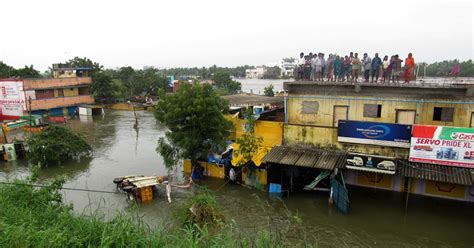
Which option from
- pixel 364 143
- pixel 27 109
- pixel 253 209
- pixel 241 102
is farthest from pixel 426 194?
pixel 27 109

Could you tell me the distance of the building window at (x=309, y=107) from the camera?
58.7 feet

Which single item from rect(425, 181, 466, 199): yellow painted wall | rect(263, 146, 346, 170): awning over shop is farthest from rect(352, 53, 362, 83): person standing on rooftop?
rect(425, 181, 466, 199): yellow painted wall

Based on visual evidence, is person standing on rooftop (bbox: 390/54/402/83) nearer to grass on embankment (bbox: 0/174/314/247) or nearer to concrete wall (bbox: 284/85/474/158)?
concrete wall (bbox: 284/85/474/158)

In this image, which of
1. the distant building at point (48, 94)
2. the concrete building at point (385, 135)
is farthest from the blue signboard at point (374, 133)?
the distant building at point (48, 94)

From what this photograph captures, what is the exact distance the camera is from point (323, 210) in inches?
627

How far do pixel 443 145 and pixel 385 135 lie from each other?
2385 millimetres

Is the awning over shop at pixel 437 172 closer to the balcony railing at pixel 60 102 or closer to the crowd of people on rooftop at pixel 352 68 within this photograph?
the crowd of people on rooftop at pixel 352 68

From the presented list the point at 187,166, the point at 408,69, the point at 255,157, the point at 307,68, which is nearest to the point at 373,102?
the point at 408,69

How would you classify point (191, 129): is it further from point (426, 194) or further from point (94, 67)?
point (94, 67)

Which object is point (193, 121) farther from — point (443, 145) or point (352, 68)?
point (443, 145)

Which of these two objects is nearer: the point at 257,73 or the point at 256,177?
the point at 256,177

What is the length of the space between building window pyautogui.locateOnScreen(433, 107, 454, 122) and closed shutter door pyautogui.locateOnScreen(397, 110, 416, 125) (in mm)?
942

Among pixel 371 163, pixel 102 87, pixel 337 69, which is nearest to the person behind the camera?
pixel 371 163

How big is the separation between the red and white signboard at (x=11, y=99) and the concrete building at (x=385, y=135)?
36.8 m
